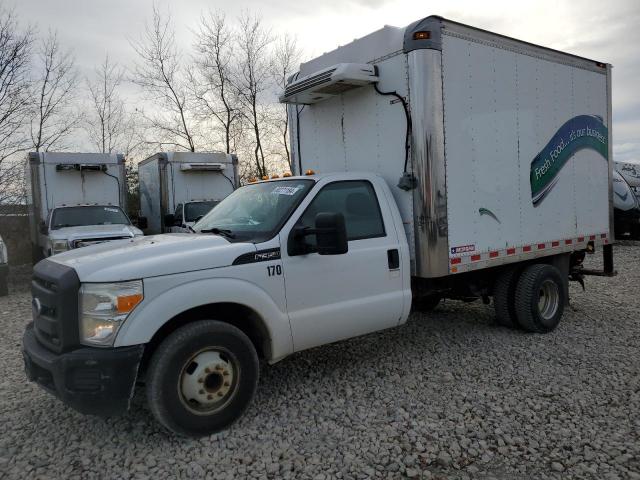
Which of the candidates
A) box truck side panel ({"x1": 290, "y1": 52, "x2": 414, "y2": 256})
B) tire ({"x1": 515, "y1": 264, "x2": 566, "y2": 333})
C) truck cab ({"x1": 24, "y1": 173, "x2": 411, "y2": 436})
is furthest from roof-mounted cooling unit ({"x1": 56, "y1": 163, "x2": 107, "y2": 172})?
tire ({"x1": 515, "y1": 264, "x2": 566, "y2": 333})

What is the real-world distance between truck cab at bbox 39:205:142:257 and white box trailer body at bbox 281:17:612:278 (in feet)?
17.4

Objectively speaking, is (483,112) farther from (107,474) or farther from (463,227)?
(107,474)

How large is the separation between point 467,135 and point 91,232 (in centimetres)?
788

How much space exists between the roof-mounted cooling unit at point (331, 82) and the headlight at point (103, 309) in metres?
2.95

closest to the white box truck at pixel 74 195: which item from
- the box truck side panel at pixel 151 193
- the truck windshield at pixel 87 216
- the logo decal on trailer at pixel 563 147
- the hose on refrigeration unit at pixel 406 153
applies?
the truck windshield at pixel 87 216

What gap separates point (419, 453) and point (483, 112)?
3559 mm

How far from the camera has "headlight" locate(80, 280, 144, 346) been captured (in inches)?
129

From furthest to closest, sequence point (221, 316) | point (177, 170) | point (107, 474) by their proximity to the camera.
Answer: point (177, 170)
point (221, 316)
point (107, 474)

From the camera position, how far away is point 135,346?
3314 millimetres

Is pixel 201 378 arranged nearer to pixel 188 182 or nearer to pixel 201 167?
pixel 201 167

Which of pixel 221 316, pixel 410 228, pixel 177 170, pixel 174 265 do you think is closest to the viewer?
pixel 174 265

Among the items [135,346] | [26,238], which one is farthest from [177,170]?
[135,346]

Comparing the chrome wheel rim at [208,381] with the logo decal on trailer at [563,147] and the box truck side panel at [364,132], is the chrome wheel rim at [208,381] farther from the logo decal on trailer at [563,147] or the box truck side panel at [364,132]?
the logo decal on trailer at [563,147]

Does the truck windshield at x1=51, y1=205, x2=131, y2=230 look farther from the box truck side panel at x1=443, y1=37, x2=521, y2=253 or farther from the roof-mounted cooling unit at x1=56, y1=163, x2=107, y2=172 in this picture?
the box truck side panel at x1=443, y1=37, x2=521, y2=253
